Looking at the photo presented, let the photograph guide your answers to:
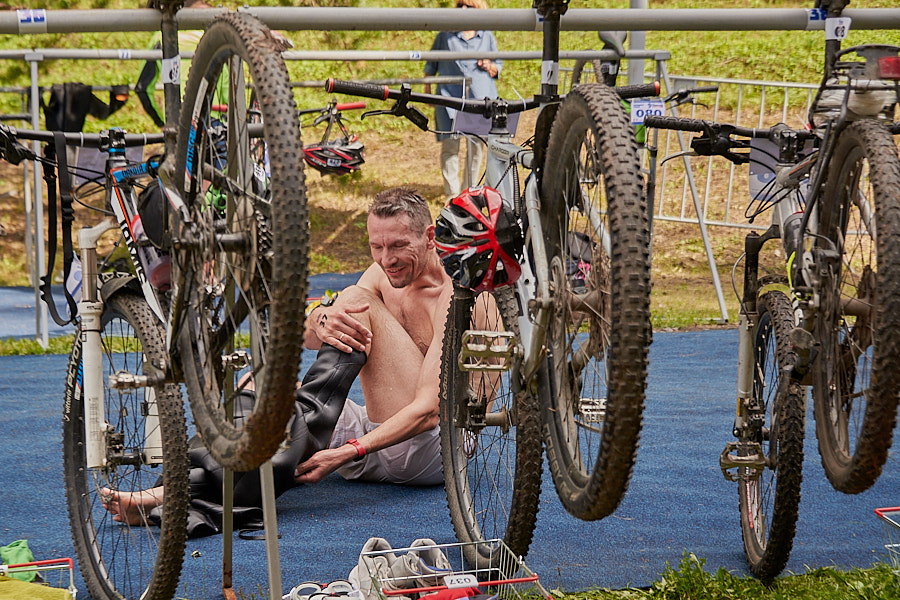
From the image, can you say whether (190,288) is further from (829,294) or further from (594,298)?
(829,294)

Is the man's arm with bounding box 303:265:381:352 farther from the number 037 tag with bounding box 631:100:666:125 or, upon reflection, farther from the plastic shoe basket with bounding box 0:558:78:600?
the number 037 tag with bounding box 631:100:666:125

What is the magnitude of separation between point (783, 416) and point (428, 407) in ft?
4.30

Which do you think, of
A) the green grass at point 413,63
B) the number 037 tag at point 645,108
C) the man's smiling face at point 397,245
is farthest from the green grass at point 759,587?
the green grass at point 413,63

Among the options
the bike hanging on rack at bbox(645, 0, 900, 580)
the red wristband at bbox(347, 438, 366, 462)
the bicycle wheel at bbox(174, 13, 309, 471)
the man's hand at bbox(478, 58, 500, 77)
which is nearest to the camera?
the bicycle wheel at bbox(174, 13, 309, 471)

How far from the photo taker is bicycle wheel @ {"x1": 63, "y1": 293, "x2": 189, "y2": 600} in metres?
2.56

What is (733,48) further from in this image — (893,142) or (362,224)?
(893,142)

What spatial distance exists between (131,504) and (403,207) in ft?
4.20

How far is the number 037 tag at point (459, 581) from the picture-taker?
2.61 m

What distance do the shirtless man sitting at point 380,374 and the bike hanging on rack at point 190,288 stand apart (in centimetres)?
53

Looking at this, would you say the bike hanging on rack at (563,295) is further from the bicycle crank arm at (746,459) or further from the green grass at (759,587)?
the bicycle crank arm at (746,459)

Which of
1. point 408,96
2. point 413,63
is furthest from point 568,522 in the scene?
point 413,63

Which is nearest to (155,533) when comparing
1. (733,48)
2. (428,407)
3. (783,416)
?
(428,407)

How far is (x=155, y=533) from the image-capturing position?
3.43 meters

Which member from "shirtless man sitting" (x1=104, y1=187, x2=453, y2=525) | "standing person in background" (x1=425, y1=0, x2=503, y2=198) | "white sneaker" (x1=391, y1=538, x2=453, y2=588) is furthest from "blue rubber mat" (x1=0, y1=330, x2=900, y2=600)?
"standing person in background" (x1=425, y1=0, x2=503, y2=198)
